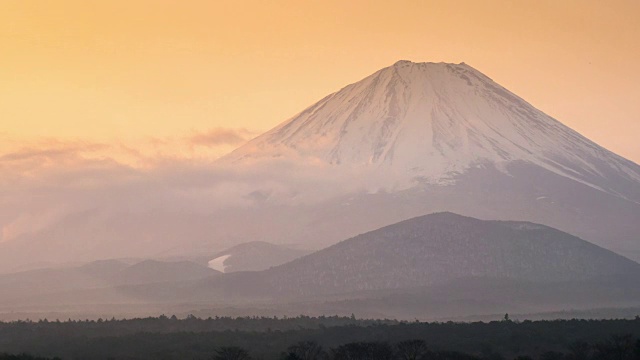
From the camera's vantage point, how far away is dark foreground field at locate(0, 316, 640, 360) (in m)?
98.6

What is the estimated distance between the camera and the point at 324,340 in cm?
12081

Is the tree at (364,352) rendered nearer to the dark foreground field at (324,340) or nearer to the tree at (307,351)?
the dark foreground field at (324,340)

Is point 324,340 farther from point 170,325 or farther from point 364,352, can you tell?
point 364,352

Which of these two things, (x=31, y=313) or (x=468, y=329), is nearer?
(x=468, y=329)

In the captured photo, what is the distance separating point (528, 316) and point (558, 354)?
77.4 meters

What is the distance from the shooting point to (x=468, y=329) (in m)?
123

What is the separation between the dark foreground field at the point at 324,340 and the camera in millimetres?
98625

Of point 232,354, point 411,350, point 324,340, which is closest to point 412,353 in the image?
point 411,350

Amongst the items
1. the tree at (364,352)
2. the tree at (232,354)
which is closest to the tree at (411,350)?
the tree at (364,352)

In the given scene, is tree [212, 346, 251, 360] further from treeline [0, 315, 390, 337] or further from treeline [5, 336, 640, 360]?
treeline [0, 315, 390, 337]

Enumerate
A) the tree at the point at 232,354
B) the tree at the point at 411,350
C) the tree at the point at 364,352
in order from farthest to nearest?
1. the tree at the point at 411,350
2. the tree at the point at 232,354
3. the tree at the point at 364,352

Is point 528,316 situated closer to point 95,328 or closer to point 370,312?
point 370,312

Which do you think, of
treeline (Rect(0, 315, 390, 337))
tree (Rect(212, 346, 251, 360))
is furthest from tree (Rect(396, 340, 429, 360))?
treeline (Rect(0, 315, 390, 337))

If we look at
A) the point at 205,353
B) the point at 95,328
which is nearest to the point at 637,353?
the point at 205,353
